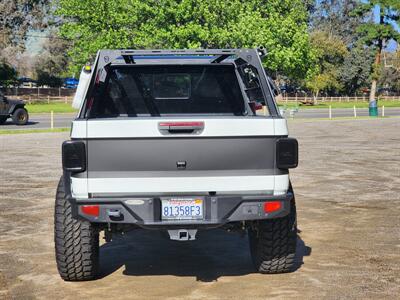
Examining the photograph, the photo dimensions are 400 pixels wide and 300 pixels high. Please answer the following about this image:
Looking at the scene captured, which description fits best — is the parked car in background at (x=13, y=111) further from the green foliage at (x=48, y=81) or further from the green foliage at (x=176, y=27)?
the green foliage at (x=48, y=81)

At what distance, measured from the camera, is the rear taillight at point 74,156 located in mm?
5621

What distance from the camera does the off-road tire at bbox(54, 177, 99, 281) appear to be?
6211mm

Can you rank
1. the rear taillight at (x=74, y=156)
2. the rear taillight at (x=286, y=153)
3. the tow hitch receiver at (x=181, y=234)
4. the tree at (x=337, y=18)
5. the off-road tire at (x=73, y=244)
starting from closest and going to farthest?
the rear taillight at (x=74, y=156)
the rear taillight at (x=286, y=153)
the tow hitch receiver at (x=181, y=234)
the off-road tire at (x=73, y=244)
the tree at (x=337, y=18)

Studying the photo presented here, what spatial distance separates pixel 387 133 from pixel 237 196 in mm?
23557

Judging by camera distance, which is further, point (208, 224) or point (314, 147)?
point (314, 147)

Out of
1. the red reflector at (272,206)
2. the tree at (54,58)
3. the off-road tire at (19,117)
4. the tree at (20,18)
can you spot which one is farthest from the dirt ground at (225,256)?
the tree at (54,58)

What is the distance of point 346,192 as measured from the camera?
1200 centimetres

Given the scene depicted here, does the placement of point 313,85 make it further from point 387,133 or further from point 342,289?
point 342,289

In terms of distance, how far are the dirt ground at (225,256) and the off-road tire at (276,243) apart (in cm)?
11

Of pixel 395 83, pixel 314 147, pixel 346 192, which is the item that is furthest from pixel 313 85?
pixel 346 192

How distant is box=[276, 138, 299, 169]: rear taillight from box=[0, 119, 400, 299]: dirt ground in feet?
3.65

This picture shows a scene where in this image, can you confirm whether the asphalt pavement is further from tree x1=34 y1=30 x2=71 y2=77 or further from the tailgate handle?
tree x1=34 y1=30 x2=71 y2=77

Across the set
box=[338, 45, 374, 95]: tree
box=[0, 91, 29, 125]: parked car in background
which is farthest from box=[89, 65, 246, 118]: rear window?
box=[338, 45, 374, 95]: tree

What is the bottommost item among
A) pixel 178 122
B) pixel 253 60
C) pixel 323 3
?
pixel 178 122
